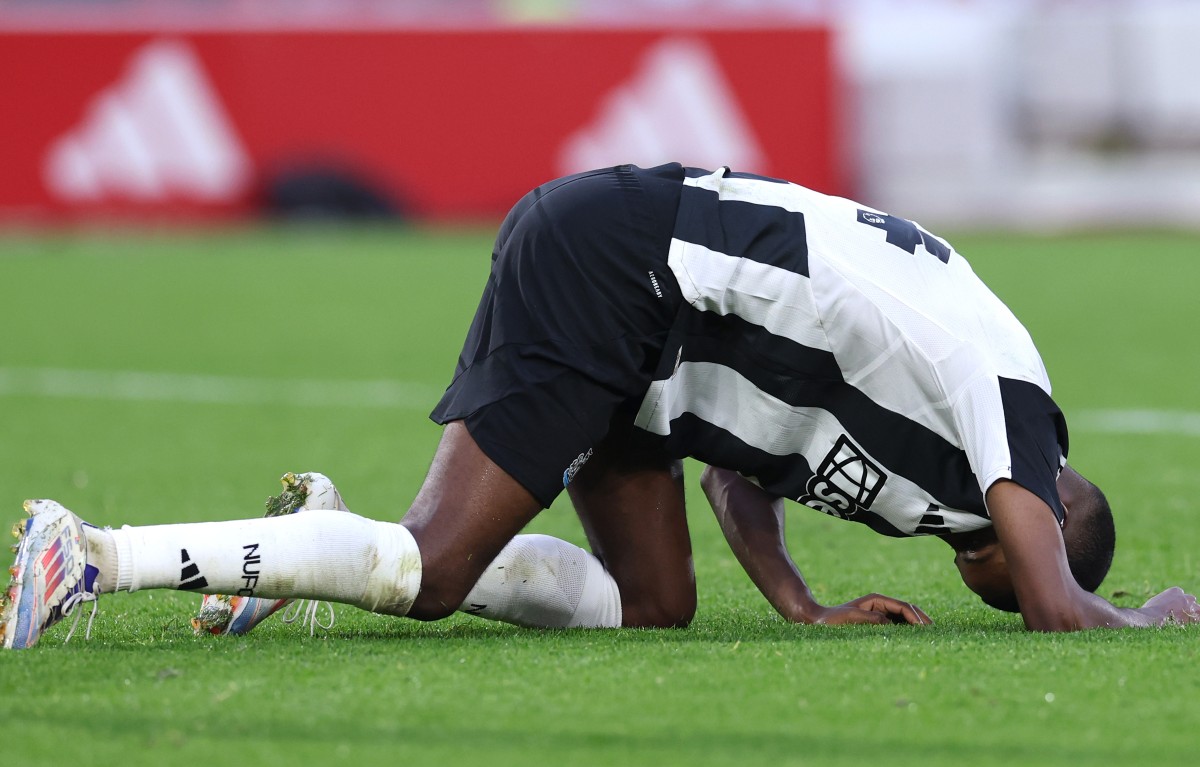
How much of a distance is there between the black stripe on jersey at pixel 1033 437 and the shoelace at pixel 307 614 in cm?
138

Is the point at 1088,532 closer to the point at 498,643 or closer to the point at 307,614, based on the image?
the point at 498,643

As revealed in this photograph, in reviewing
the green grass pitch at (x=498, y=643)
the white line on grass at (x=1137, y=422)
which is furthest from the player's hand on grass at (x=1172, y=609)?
the white line on grass at (x=1137, y=422)

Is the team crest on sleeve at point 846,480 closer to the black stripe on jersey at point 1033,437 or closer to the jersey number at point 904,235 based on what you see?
the black stripe on jersey at point 1033,437

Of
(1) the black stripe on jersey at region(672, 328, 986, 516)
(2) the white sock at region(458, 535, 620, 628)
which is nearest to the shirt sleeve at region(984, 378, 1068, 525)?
(1) the black stripe on jersey at region(672, 328, 986, 516)

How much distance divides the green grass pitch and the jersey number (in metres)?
0.77

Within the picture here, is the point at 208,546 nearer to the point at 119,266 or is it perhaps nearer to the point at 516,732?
the point at 516,732

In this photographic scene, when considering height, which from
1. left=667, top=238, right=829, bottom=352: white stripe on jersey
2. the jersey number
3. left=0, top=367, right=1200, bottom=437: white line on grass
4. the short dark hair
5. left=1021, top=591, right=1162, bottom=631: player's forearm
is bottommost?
left=0, top=367, right=1200, bottom=437: white line on grass

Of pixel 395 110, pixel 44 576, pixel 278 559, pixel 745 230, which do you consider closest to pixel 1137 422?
pixel 745 230

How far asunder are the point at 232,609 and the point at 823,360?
1250 millimetres

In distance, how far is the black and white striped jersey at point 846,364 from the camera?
3203 mm

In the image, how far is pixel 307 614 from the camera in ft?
11.3

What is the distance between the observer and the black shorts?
3.17 m

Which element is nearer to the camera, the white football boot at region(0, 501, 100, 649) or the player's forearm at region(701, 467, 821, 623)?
the white football boot at region(0, 501, 100, 649)

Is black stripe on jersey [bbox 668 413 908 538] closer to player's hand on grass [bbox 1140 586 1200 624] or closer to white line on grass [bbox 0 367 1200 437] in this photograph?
player's hand on grass [bbox 1140 586 1200 624]
